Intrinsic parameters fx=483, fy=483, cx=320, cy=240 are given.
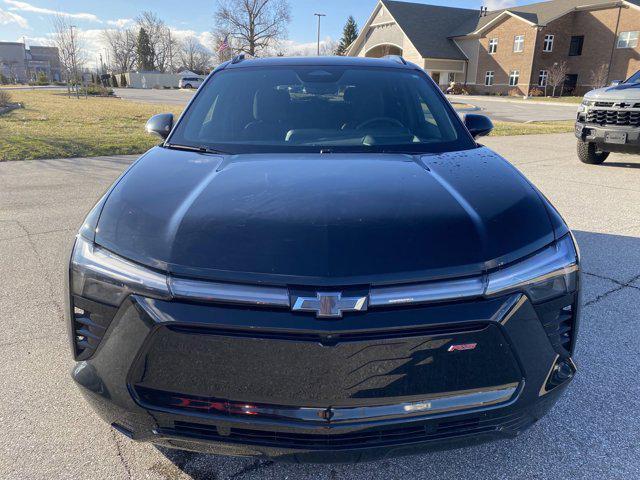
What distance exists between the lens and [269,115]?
291 cm

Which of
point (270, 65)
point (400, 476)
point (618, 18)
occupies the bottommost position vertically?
point (400, 476)

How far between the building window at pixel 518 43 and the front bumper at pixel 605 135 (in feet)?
156

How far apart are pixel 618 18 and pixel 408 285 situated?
56529 millimetres

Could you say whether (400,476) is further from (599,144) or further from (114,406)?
(599,144)

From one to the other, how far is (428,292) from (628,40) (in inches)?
2196

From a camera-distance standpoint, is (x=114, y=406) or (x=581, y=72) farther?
(x=581, y=72)

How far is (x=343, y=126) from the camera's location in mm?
2914

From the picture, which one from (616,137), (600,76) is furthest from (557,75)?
(616,137)

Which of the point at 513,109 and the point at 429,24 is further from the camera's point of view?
the point at 429,24

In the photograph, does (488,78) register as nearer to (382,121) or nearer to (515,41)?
(515,41)

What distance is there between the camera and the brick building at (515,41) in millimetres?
46375

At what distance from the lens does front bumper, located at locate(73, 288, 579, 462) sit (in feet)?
4.92

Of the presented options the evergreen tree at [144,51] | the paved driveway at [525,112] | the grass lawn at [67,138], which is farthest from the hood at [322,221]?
the evergreen tree at [144,51]

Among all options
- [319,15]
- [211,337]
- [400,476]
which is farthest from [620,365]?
[319,15]
